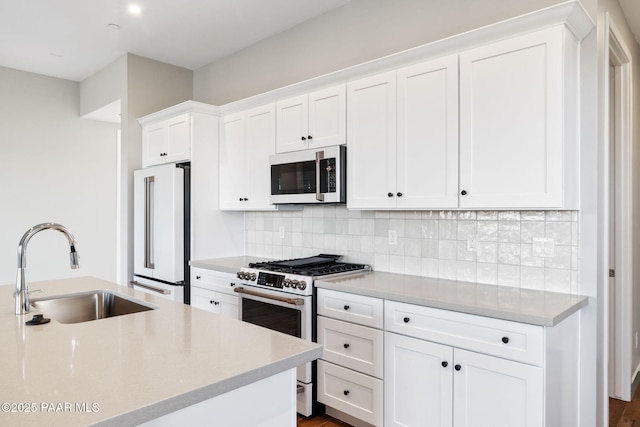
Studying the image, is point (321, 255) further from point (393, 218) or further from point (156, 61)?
point (156, 61)

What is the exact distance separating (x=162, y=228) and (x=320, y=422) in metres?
2.17

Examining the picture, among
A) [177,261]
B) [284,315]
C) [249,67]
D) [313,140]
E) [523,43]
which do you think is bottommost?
[284,315]

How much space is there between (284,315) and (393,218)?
3.24 ft

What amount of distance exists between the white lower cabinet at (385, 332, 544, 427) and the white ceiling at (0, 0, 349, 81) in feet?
8.51

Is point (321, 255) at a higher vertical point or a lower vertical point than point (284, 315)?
higher

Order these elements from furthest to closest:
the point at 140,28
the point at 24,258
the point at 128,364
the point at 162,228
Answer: the point at 162,228 < the point at 140,28 < the point at 24,258 < the point at 128,364

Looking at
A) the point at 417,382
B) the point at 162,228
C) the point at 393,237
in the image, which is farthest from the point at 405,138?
the point at 162,228

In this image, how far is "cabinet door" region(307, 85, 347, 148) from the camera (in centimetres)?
290

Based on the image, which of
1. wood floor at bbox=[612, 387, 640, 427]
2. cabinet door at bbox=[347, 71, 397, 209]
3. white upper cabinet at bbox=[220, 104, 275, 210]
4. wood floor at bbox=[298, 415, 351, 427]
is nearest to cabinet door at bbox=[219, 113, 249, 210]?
white upper cabinet at bbox=[220, 104, 275, 210]

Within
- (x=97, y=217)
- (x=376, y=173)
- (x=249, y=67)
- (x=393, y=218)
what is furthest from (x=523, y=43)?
(x=97, y=217)

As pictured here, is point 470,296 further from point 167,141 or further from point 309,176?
point 167,141

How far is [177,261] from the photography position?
371 centimetres

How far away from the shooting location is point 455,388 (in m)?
2.02

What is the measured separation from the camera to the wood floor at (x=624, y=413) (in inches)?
104
